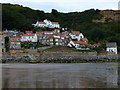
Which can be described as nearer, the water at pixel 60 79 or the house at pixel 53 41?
the water at pixel 60 79

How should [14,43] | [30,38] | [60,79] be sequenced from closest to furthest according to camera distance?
1. [60,79]
2. [14,43]
3. [30,38]

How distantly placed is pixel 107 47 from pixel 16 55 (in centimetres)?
3032

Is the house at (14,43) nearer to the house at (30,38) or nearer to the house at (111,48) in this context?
the house at (30,38)

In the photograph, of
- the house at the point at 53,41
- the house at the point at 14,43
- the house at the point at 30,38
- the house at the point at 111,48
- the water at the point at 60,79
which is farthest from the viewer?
the house at the point at 30,38

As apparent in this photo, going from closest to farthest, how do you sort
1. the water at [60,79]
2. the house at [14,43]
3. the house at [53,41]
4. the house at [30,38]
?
the water at [60,79] < the house at [14,43] < the house at [53,41] < the house at [30,38]

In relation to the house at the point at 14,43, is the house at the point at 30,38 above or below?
above

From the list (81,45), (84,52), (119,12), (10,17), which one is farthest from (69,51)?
(119,12)

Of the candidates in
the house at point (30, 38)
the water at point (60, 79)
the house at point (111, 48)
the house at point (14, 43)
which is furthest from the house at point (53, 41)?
the water at point (60, 79)

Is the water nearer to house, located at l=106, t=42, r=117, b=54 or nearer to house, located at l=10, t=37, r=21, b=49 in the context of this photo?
house, located at l=10, t=37, r=21, b=49

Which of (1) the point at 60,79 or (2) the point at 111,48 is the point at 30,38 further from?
(1) the point at 60,79

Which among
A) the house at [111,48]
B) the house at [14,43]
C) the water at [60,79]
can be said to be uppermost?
the house at [14,43]

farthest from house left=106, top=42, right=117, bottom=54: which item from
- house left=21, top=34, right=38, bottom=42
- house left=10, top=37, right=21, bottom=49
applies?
house left=10, top=37, right=21, bottom=49

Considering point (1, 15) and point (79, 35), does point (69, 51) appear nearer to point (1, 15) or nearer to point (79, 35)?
point (79, 35)

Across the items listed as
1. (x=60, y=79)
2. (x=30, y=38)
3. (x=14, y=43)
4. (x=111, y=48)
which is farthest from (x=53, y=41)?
(x=60, y=79)
